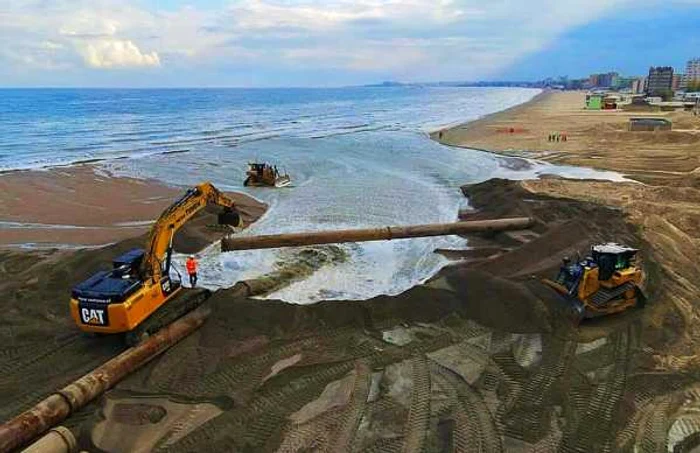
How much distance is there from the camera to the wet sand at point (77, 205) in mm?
24234

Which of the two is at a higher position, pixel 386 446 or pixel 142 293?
pixel 142 293

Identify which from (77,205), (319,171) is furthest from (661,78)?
(77,205)

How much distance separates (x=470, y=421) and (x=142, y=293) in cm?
737

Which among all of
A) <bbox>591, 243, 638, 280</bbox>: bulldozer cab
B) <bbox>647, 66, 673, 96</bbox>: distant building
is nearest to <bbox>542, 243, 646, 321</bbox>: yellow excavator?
<bbox>591, 243, 638, 280</bbox>: bulldozer cab

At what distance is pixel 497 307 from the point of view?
1427 cm

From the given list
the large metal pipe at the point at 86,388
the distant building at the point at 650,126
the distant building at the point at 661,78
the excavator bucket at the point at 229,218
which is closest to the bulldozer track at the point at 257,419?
the large metal pipe at the point at 86,388

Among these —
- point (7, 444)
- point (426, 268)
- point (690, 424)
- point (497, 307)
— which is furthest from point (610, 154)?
point (7, 444)

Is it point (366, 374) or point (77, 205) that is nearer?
point (366, 374)

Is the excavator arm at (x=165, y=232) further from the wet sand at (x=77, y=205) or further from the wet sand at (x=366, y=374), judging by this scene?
the wet sand at (x=77, y=205)

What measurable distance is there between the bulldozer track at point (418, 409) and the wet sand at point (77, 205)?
629 inches

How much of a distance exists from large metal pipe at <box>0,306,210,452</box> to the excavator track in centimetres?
Result: 17

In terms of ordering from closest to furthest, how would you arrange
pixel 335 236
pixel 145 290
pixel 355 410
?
pixel 355 410 → pixel 145 290 → pixel 335 236

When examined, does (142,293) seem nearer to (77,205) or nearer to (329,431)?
(329,431)

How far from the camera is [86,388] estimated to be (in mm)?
10695
